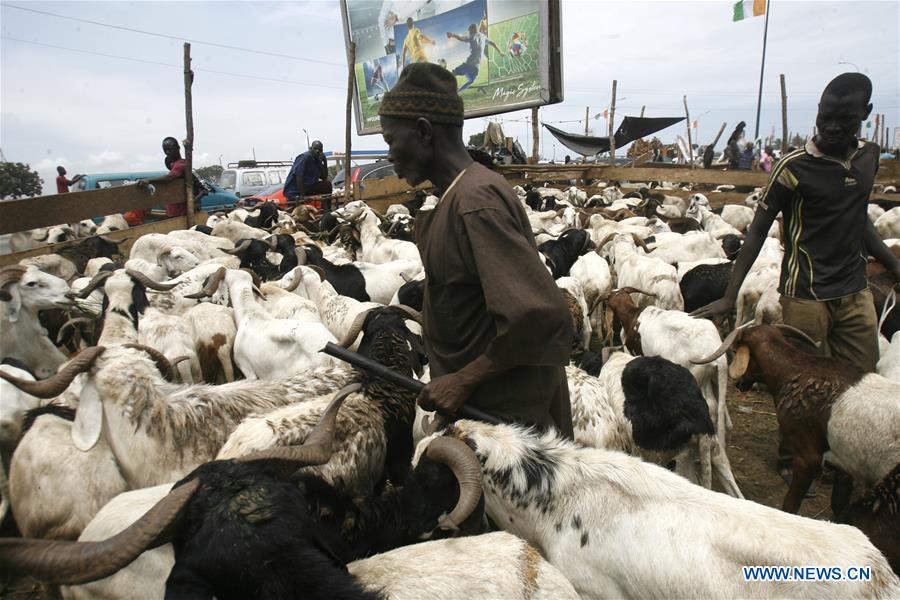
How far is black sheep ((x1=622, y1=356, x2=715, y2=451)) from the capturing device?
3.53 metres

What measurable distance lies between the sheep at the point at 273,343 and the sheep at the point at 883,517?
11.4 feet

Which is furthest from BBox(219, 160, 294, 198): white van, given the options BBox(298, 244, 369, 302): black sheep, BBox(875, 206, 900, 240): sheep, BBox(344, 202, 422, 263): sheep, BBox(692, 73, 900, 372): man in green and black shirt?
BBox(692, 73, 900, 372): man in green and black shirt

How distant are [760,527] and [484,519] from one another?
1.17 m

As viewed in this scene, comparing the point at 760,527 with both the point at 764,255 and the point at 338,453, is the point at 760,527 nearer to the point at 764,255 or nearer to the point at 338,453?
the point at 338,453

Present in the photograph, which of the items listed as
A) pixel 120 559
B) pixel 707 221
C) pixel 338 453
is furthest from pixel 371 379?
pixel 707 221

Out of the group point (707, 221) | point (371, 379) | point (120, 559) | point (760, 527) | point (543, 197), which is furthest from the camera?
point (543, 197)

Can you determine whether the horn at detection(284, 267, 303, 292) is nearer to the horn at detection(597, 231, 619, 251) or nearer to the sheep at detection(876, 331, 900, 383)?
the horn at detection(597, 231, 619, 251)

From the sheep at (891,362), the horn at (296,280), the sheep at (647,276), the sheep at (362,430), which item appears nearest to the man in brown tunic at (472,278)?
the sheep at (362,430)

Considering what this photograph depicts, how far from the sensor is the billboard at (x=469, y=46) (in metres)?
15.7

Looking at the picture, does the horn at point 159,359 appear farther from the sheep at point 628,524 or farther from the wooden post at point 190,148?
the wooden post at point 190,148

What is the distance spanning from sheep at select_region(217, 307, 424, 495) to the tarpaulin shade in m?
20.3

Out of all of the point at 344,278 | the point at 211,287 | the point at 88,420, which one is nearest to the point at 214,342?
the point at 211,287

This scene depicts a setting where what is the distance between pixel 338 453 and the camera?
3.10 metres

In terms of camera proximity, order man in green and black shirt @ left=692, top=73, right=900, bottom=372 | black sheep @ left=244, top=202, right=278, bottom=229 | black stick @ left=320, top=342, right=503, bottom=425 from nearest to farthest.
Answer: black stick @ left=320, top=342, right=503, bottom=425
man in green and black shirt @ left=692, top=73, right=900, bottom=372
black sheep @ left=244, top=202, right=278, bottom=229
